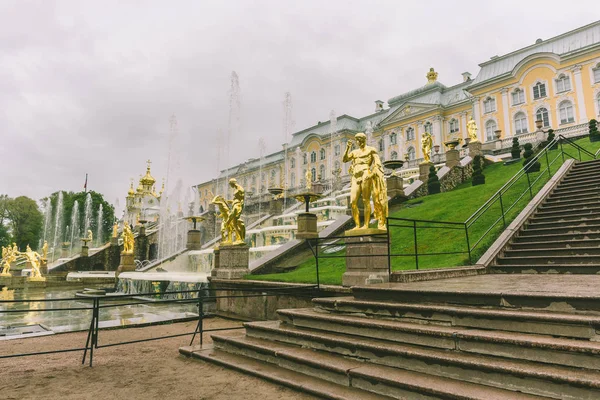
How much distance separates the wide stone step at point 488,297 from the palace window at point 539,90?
4648cm

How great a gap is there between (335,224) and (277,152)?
65349 millimetres

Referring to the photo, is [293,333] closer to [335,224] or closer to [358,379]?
[358,379]

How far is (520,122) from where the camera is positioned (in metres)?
44.6

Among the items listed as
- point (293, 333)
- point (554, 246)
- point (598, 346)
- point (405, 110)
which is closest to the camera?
point (598, 346)

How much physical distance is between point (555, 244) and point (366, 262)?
5.89 metres

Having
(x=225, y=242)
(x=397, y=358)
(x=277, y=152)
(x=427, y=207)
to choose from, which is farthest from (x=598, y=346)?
(x=277, y=152)

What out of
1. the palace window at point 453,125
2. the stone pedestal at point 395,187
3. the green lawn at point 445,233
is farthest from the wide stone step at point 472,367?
the palace window at point 453,125

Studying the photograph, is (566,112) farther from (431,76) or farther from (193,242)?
(193,242)

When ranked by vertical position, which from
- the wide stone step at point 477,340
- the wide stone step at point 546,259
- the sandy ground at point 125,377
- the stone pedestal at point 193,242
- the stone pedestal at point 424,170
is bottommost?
the sandy ground at point 125,377

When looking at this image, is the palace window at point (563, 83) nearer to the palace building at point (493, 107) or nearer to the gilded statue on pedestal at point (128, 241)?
the palace building at point (493, 107)

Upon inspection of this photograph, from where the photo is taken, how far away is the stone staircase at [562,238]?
899 cm

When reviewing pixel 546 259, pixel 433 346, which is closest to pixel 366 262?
pixel 433 346

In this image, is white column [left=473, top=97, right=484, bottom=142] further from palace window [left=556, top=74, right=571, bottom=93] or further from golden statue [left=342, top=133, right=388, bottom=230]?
golden statue [left=342, top=133, right=388, bottom=230]

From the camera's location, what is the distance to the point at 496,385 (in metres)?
3.66
